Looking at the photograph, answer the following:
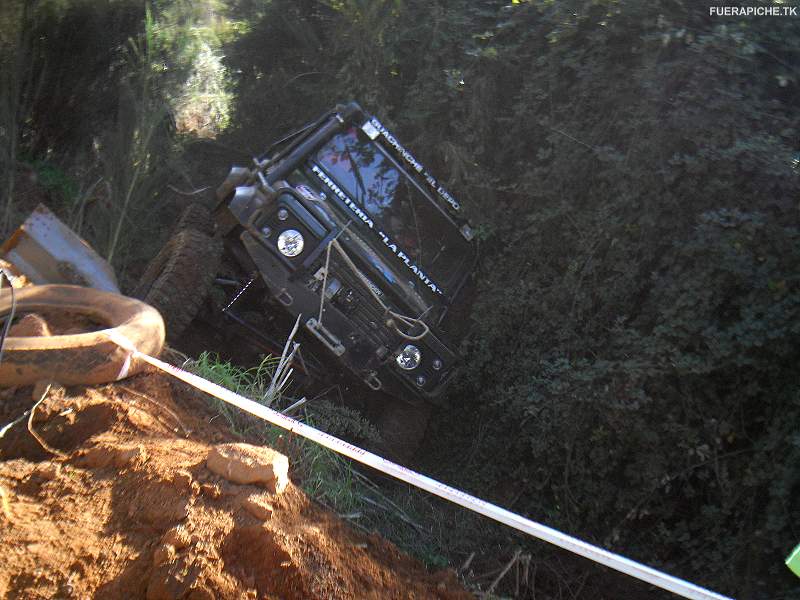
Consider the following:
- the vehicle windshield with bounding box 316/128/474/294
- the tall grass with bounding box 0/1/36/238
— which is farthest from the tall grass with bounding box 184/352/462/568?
the tall grass with bounding box 0/1/36/238

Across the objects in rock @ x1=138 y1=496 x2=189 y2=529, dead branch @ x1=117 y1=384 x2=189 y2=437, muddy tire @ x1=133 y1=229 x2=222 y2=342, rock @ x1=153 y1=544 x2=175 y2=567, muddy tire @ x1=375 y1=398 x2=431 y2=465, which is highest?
rock @ x1=153 y1=544 x2=175 y2=567

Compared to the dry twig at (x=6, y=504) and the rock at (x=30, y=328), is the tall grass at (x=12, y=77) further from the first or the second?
the dry twig at (x=6, y=504)

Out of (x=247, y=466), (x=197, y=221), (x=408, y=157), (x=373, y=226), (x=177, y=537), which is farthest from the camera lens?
(x=197, y=221)

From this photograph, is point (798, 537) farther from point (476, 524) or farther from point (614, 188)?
point (614, 188)

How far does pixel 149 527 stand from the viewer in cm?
267

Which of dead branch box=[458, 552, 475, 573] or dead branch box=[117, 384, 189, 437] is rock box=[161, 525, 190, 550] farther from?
dead branch box=[458, 552, 475, 573]

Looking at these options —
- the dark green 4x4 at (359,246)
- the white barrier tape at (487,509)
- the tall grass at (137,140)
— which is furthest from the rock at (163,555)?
the tall grass at (137,140)

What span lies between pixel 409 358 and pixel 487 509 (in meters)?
2.72

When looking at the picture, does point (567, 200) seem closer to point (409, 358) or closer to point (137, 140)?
point (409, 358)

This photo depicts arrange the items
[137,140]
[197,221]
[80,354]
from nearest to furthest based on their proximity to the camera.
Result: 1. [80,354]
2. [197,221]
3. [137,140]

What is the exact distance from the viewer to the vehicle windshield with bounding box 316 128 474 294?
6246 mm

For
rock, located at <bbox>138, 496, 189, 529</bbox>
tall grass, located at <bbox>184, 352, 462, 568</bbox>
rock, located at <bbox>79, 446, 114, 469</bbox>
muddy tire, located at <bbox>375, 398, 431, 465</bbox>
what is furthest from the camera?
muddy tire, located at <bbox>375, 398, 431, 465</bbox>

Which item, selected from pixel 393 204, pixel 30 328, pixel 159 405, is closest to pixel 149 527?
pixel 159 405

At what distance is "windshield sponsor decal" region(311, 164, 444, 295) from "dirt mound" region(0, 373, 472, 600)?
3.08 metres
